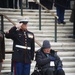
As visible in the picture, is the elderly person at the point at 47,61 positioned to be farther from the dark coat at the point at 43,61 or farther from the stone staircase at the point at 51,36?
the stone staircase at the point at 51,36

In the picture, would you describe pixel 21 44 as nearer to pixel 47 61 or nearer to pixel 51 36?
pixel 47 61

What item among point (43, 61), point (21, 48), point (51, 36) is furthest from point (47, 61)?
point (51, 36)

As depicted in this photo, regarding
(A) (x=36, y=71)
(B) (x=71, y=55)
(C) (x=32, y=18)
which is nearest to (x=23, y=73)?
(A) (x=36, y=71)

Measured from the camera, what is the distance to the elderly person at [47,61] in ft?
29.0

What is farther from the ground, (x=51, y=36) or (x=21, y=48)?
(x=21, y=48)

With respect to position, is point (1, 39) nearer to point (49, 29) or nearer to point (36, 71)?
point (36, 71)

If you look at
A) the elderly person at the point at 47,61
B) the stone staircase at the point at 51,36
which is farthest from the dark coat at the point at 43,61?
the stone staircase at the point at 51,36

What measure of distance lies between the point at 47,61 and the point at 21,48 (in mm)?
731

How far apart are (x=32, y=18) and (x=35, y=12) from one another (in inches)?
28.0

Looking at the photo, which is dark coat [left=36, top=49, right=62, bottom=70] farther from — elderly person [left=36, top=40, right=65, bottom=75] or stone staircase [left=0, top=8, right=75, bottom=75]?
stone staircase [left=0, top=8, right=75, bottom=75]

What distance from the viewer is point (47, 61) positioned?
885cm

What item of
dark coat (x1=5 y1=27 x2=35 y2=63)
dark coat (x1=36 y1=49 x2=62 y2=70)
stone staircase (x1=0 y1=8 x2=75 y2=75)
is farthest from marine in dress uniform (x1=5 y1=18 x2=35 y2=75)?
stone staircase (x1=0 y1=8 x2=75 y2=75)

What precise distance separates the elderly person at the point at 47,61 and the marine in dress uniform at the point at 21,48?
0.29 m

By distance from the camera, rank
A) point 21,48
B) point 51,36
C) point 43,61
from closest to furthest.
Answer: point 21,48 < point 43,61 < point 51,36
